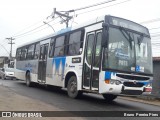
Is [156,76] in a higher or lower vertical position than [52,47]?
lower

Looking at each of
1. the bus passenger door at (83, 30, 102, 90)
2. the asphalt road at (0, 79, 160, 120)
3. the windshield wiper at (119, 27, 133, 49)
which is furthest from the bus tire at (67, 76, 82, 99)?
the windshield wiper at (119, 27, 133, 49)

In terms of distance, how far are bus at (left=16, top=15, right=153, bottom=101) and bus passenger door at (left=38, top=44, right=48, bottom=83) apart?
2.65 metres

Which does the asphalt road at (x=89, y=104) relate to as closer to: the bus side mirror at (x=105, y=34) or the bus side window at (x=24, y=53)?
the bus side mirror at (x=105, y=34)

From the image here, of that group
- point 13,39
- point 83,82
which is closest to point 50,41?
point 83,82

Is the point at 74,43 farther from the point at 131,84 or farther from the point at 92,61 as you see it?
the point at 131,84

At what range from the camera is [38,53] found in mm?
18531

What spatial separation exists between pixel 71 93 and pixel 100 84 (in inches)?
107

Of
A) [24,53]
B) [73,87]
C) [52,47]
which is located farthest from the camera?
[24,53]

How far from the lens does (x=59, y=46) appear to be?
602 inches

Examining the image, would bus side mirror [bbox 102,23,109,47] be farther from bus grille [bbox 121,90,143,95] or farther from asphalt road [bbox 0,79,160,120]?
asphalt road [bbox 0,79,160,120]

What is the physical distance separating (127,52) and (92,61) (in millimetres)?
1440

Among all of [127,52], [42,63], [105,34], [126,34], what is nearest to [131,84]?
[127,52]

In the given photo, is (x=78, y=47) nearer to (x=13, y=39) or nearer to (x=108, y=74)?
(x=108, y=74)

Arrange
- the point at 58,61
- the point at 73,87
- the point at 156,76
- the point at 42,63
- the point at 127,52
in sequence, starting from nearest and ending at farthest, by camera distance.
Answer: the point at 127,52, the point at 73,87, the point at 58,61, the point at 42,63, the point at 156,76
